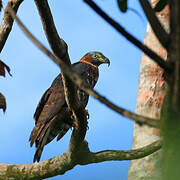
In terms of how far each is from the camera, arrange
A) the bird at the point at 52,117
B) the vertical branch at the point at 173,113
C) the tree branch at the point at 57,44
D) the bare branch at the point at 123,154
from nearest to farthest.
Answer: the vertical branch at the point at 173,113 → the tree branch at the point at 57,44 → the bare branch at the point at 123,154 → the bird at the point at 52,117

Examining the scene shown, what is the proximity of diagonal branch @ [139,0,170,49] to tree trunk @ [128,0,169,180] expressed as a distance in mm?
2297

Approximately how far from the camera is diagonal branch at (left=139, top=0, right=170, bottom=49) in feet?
3.09

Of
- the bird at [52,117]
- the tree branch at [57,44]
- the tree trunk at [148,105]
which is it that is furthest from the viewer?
the bird at [52,117]

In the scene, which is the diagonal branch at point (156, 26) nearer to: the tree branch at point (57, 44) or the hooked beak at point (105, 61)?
the tree branch at point (57, 44)

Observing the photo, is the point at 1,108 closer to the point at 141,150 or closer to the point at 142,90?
the point at 141,150

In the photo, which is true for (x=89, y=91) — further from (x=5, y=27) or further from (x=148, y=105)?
(x=148, y=105)

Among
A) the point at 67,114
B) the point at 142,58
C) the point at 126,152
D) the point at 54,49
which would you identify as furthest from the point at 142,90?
the point at 54,49

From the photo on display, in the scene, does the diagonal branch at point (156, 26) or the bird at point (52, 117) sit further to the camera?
the bird at point (52, 117)

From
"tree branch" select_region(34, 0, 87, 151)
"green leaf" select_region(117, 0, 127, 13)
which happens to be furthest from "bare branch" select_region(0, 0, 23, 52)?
"green leaf" select_region(117, 0, 127, 13)

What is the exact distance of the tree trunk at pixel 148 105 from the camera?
10.9 ft

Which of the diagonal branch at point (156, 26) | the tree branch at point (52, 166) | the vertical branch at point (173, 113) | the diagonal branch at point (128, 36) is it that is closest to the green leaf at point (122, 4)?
the diagonal branch at point (156, 26)

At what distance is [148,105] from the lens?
365cm

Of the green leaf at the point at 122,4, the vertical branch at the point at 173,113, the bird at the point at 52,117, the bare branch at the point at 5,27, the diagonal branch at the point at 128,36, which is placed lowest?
the vertical branch at the point at 173,113

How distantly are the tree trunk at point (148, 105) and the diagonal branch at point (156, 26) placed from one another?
2.30 m
